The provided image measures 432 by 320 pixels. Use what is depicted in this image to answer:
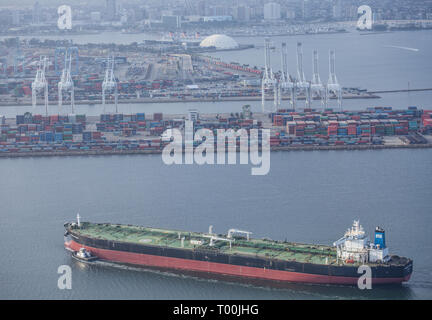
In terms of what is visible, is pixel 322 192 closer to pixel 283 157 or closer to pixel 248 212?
pixel 248 212

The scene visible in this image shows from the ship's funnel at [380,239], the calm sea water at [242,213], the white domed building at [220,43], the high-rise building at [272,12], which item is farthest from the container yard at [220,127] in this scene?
the high-rise building at [272,12]

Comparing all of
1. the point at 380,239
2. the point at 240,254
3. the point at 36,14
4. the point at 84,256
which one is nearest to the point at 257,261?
the point at 240,254

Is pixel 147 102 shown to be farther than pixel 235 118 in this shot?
Yes

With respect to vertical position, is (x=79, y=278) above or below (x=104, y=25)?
below

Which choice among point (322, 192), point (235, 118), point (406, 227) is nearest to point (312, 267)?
point (406, 227)

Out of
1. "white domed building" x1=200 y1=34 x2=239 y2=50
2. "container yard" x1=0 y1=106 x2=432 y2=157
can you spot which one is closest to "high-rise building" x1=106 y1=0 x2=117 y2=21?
"white domed building" x1=200 y1=34 x2=239 y2=50

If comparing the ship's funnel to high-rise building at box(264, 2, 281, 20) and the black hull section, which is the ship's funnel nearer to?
the black hull section
